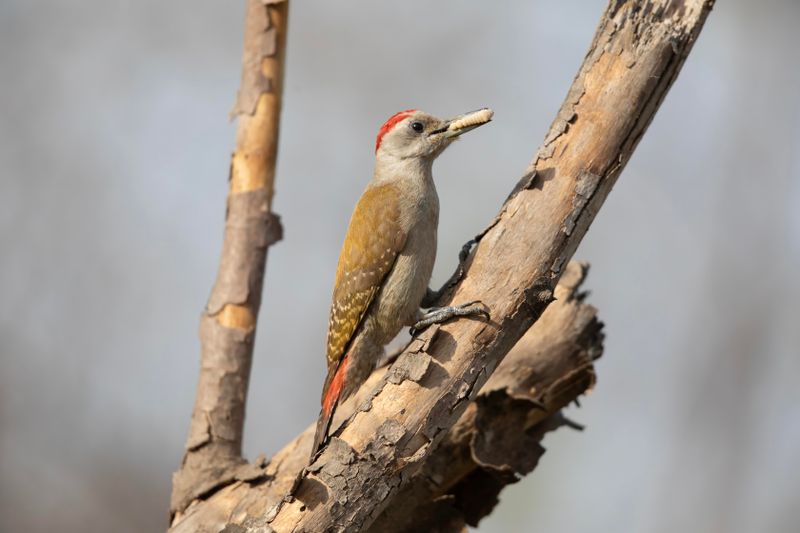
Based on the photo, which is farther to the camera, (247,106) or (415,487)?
(247,106)

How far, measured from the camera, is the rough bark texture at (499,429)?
4660 millimetres

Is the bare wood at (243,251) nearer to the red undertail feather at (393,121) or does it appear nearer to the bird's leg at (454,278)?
the red undertail feather at (393,121)

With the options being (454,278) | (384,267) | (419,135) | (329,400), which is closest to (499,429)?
(329,400)

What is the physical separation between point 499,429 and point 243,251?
68.5 inches

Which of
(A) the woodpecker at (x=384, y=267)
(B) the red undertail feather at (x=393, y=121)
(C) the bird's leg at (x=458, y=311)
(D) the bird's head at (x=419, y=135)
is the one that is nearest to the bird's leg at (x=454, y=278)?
(A) the woodpecker at (x=384, y=267)

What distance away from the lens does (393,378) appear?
3561mm

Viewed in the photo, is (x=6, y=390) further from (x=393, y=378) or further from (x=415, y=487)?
(x=393, y=378)

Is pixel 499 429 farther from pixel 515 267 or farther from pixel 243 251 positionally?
pixel 243 251

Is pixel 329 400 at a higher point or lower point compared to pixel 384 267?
lower

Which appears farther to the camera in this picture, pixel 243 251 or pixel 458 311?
pixel 243 251

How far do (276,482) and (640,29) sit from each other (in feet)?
9.09

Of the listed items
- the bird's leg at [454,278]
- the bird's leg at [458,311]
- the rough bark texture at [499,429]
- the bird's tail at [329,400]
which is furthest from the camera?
the rough bark texture at [499,429]

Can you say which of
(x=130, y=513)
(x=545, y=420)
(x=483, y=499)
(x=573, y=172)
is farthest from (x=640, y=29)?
(x=130, y=513)

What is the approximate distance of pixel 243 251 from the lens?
4965 millimetres
